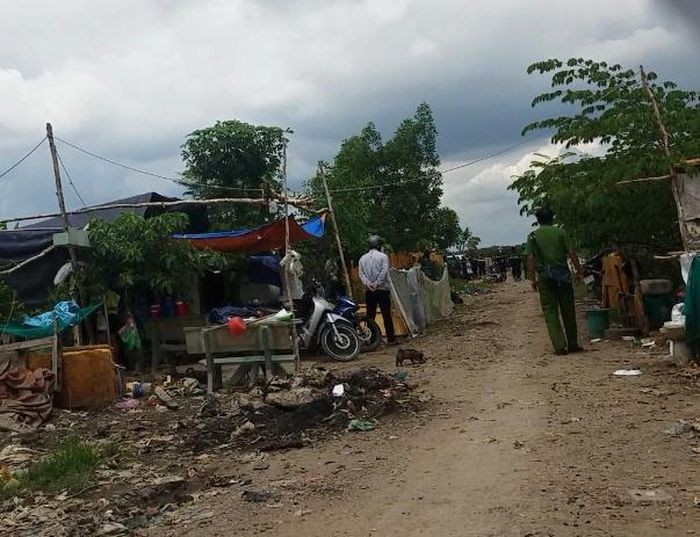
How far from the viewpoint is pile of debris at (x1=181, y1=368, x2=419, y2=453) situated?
718cm

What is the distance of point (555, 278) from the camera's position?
1044cm

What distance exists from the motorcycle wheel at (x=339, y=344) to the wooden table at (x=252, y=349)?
1.96 metres

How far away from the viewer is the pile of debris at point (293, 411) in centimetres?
718

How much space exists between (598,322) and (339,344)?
3941 mm

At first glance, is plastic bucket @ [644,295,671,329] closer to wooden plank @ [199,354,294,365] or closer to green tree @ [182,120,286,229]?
wooden plank @ [199,354,294,365]

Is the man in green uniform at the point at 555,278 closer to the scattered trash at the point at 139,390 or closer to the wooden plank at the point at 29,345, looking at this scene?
the scattered trash at the point at 139,390

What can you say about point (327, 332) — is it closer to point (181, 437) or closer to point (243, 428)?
point (181, 437)

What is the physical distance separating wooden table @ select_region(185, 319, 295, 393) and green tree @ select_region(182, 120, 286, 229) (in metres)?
7.84

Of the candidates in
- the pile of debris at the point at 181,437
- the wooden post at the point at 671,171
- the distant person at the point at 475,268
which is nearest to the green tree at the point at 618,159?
the wooden post at the point at 671,171

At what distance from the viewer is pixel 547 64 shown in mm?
11945

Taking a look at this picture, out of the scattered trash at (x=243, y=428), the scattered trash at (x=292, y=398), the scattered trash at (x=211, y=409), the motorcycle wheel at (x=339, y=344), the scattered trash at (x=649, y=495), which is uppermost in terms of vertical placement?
the motorcycle wheel at (x=339, y=344)

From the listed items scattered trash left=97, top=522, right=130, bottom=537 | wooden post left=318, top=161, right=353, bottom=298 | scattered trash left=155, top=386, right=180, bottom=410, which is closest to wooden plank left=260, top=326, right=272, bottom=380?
scattered trash left=155, top=386, right=180, bottom=410

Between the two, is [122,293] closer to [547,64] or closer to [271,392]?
[271,392]

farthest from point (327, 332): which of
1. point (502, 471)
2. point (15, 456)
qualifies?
point (502, 471)
